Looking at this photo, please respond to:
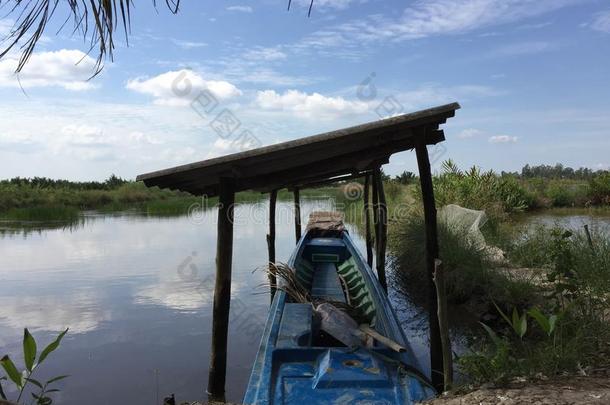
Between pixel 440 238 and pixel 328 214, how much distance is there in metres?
3.96

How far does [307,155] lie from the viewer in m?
4.67

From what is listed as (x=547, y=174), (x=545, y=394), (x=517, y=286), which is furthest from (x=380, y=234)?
(x=547, y=174)

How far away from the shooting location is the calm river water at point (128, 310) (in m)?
6.04

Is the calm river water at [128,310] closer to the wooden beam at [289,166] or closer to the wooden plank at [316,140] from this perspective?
the wooden beam at [289,166]

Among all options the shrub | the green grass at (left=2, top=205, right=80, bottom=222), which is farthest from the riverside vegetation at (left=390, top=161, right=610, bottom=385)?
the green grass at (left=2, top=205, right=80, bottom=222)

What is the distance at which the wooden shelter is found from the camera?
13.1ft

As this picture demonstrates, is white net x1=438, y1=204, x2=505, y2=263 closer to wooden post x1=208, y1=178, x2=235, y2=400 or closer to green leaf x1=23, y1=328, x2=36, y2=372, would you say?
wooden post x1=208, y1=178, x2=235, y2=400

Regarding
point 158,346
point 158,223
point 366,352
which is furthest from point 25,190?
point 366,352

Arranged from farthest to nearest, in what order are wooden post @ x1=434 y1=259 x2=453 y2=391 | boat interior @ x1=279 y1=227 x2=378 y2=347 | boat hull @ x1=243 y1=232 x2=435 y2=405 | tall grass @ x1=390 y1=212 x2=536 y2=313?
tall grass @ x1=390 y1=212 x2=536 y2=313 < boat interior @ x1=279 y1=227 x2=378 y2=347 < wooden post @ x1=434 y1=259 x2=453 y2=391 < boat hull @ x1=243 y1=232 x2=435 y2=405

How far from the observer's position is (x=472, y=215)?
10.8 metres

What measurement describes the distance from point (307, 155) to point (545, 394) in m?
2.69

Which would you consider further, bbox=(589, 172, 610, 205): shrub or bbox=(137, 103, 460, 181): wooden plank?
bbox=(589, 172, 610, 205): shrub

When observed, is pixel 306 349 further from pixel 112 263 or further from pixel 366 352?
pixel 112 263

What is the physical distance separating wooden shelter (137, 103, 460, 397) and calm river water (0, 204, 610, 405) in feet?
4.99
